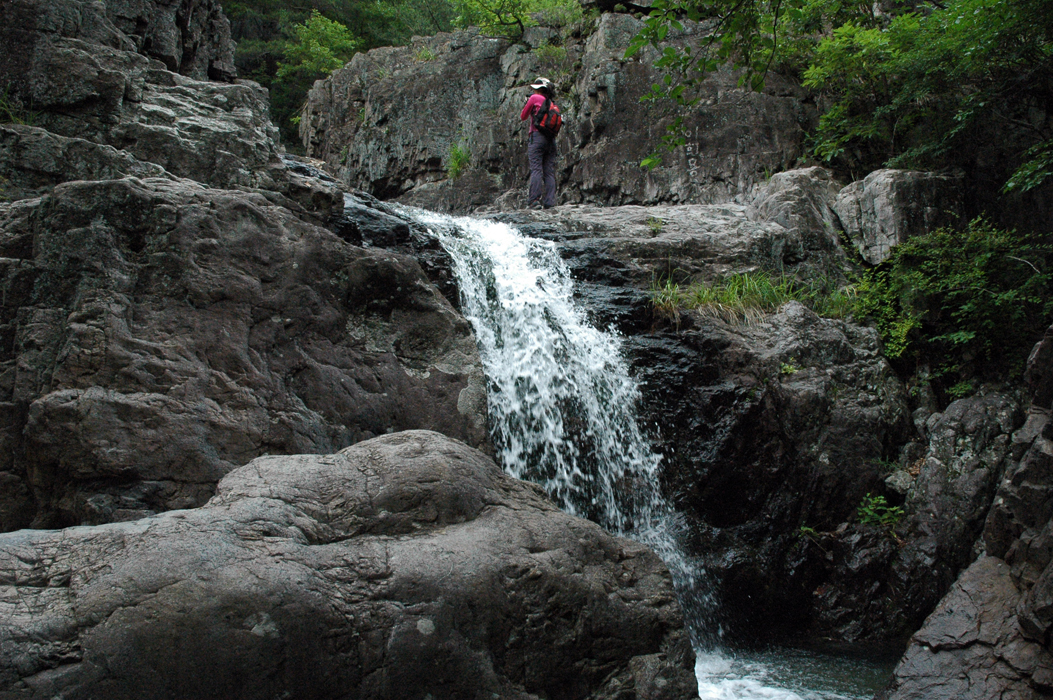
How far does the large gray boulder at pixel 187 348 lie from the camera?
434 cm

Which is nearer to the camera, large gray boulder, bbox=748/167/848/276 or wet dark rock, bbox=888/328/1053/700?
wet dark rock, bbox=888/328/1053/700

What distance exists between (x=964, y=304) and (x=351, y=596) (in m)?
7.47

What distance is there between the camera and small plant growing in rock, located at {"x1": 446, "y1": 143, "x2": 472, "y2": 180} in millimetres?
14023

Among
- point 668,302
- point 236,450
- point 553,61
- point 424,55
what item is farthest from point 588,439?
point 424,55

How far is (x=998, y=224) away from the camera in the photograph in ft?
30.1

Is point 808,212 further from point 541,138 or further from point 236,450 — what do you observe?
point 236,450

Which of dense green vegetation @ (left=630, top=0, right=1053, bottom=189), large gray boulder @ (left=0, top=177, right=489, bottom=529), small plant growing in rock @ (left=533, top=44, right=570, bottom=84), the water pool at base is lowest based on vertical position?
the water pool at base

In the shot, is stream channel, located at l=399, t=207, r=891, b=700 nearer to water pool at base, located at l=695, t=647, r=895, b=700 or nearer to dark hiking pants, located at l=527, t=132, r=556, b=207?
water pool at base, located at l=695, t=647, r=895, b=700

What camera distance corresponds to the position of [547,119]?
10.7 m

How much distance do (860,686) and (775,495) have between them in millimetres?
2045

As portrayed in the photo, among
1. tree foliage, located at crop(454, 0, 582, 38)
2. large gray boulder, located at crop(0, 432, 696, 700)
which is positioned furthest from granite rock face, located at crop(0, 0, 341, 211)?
tree foliage, located at crop(454, 0, 582, 38)

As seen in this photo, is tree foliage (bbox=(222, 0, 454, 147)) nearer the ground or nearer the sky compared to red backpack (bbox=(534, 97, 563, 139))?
nearer the sky

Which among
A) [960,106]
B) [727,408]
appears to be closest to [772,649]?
[727,408]

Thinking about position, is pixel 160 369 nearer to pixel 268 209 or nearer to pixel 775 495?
→ pixel 268 209
